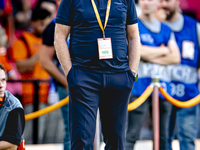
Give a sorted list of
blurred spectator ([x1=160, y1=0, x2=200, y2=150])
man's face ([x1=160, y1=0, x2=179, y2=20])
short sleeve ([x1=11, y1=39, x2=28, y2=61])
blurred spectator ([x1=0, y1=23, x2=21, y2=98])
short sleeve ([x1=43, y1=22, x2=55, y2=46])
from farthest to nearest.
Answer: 1. short sleeve ([x1=11, y1=39, x2=28, y2=61])
2. blurred spectator ([x1=0, y1=23, x2=21, y2=98])
3. man's face ([x1=160, y1=0, x2=179, y2=20])
4. blurred spectator ([x1=160, y1=0, x2=200, y2=150])
5. short sleeve ([x1=43, y1=22, x2=55, y2=46])

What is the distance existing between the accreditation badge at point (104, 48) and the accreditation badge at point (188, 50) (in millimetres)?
1670

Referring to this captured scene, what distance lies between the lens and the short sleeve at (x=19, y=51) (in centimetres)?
381

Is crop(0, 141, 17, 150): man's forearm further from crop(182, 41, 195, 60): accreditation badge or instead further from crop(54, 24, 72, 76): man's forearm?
crop(182, 41, 195, 60): accreditation badge

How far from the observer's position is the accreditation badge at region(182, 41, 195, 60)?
3424 millimetres

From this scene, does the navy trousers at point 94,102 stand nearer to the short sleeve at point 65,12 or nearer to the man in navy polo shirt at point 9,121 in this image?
the short sleeve at point 65,12

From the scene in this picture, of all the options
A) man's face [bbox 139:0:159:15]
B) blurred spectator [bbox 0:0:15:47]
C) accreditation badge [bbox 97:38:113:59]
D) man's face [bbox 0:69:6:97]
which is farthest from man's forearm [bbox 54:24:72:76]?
blurred spectator [bbox 0:0:15:47]

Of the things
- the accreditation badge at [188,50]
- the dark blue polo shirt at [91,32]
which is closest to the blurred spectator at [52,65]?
the dark blue polo shirt at [91,32]

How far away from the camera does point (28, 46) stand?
3.80 meters

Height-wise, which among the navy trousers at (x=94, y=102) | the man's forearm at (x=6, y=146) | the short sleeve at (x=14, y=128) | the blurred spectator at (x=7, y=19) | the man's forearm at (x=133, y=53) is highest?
the blurred spectator at (x=7, y=19)

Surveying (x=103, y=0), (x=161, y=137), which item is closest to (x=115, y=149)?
(x=103, y=0)

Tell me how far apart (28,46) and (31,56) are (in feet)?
0.39

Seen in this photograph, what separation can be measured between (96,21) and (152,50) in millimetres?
1229

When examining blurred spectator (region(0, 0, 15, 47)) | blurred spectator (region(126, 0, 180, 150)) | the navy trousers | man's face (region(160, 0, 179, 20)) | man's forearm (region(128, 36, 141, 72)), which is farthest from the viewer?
blurred spectator (region(0, 0, 15, 47))

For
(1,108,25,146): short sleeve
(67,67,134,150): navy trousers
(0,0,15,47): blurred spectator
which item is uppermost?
(0,0,15,47): blurred spectator
